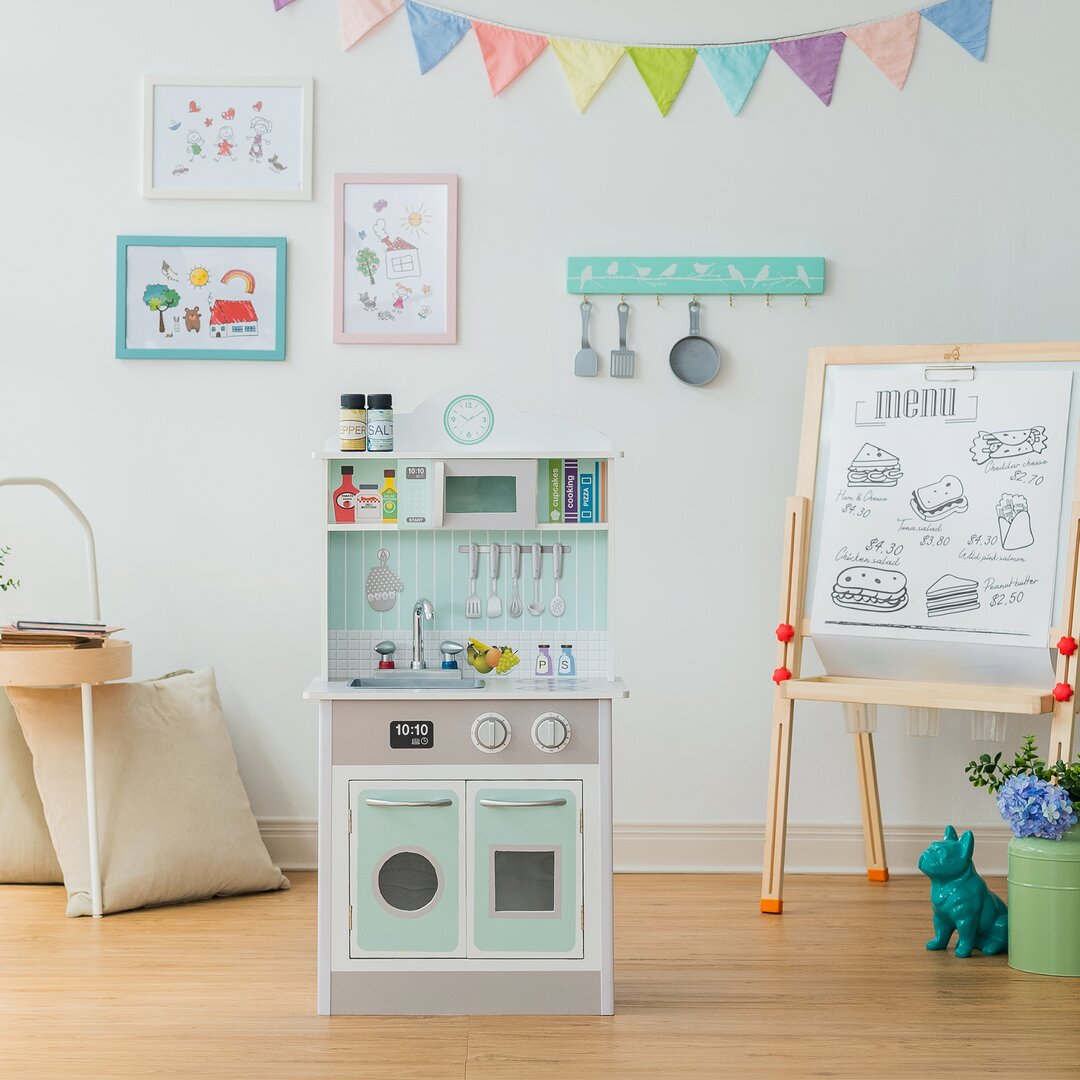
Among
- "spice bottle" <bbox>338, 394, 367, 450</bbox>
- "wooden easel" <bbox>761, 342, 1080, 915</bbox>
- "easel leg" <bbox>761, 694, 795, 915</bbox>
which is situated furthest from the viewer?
"easel leg" <bbox>761, 694, 795, 915</bbox>

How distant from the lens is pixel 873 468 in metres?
3.25

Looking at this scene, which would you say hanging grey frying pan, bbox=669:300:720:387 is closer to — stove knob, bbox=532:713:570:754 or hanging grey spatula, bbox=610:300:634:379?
hanging grey spatula, bbox=610:300:634:379

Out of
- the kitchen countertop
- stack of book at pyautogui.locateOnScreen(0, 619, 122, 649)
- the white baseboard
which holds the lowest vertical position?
the white baseboard

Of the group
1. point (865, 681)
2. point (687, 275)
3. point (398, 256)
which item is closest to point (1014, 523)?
point (865, 681)

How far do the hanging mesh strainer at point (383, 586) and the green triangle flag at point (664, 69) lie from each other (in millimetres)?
1655

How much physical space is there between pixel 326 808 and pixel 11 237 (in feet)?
6.89

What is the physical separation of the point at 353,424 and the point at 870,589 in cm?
141

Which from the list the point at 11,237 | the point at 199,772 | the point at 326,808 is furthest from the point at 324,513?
the point at 11,237

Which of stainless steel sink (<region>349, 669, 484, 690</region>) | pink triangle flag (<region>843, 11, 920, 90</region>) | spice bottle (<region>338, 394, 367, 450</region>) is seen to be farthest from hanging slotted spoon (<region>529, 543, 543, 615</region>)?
pink triangle flag (<region>843, 11, 920, 90</region>)

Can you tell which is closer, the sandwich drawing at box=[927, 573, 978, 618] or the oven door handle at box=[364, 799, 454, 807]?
the oven door handle at box=[364, 799, 454, 807]

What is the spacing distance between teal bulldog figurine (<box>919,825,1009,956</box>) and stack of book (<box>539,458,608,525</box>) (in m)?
1.09

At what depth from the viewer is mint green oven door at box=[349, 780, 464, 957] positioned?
2.41 meters

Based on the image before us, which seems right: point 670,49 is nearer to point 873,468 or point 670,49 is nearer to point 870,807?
point 873,468

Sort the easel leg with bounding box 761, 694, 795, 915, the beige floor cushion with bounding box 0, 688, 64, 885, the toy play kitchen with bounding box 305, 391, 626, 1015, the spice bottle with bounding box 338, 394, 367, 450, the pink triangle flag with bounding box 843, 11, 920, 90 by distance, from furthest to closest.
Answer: the pink triangle flag with bounding box 843, 11, 920, 90
the beige floor cushion with bounding box 0, 688, 64, 885
the easel leg with bounding box 761, 694, 795, 915
the spice bottle with bounding box 338, 394, 367, 450
the toy play kitchen with bounding box 305, 391, 626, 1015
